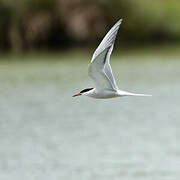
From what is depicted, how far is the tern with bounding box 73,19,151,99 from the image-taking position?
6793mm

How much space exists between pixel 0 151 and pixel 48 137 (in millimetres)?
1402

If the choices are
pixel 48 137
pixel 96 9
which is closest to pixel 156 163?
pixel 48 137

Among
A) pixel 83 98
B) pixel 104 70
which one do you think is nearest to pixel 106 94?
pixel 104 70

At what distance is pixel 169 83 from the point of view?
20.4 meters

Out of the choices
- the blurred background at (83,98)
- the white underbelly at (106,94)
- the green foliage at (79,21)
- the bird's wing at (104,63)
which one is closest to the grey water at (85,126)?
the blurred background at (83,98)

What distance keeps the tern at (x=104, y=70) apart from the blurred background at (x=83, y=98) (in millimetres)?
3688

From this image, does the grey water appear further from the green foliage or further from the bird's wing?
the green foliage

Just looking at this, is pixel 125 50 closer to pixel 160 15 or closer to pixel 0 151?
pixel 160 15

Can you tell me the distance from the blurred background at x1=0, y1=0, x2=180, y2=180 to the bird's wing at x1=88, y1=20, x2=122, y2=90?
376 cm

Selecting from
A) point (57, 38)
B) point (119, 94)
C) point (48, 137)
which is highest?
point (119, 94)

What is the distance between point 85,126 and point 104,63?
8.33m

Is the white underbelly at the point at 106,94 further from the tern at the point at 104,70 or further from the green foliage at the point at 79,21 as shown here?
the green foliage at the point at 79,21

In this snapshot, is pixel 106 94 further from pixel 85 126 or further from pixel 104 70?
pixel 85 126

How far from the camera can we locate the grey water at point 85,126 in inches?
458
